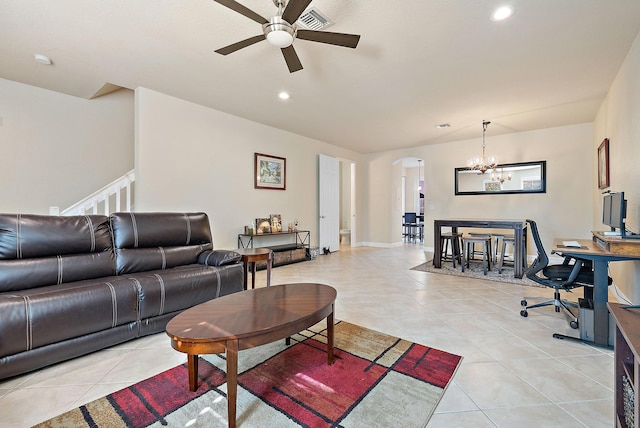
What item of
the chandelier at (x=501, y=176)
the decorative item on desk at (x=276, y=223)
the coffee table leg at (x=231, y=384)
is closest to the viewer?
the coffee table leg at (x=231, y=384)

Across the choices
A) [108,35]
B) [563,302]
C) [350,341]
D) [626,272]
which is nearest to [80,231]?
[108,35]

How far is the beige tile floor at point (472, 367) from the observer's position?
1458 mm

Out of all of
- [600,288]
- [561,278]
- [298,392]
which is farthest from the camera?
[561,278]

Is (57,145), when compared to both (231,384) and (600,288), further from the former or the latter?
(600,288)

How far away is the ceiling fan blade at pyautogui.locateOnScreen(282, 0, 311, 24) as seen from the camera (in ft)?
5.97

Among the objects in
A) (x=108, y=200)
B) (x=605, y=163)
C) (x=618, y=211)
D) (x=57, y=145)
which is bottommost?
(x=618, y=211)

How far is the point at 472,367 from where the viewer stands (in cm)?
A: 187

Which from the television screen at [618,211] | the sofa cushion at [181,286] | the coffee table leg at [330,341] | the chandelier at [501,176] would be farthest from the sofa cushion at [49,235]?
the chandelier at [501,176]

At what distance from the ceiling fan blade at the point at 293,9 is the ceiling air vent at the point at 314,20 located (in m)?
0.35

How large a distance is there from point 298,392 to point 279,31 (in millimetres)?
2405

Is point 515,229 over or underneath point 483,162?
underneath

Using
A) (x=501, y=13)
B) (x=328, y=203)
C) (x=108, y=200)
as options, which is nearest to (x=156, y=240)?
(x=108, y=200)

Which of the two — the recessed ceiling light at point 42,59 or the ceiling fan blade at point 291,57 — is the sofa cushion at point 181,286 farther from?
the recessed ceiling light at point 42,59

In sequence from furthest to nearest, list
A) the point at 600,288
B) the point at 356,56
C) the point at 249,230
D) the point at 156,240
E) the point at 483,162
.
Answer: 1. the point at 483,162
2. the point at 249,230
3. the point at 356,56
4. the point at 156,240
5. the point at 600,288
